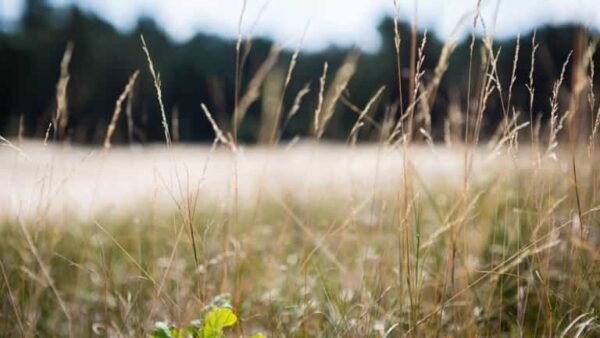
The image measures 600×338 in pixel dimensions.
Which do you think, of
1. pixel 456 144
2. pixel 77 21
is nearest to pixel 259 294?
pixel 456 144

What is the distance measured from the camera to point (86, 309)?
214cm

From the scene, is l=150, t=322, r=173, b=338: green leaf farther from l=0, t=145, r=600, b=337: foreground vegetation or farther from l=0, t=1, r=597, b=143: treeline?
l=0, t=1, r=597, b=143: treeline

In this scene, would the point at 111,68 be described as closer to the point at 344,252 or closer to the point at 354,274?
the point at 344,252

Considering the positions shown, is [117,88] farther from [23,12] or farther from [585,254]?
[585,254]

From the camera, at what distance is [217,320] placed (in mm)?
1211

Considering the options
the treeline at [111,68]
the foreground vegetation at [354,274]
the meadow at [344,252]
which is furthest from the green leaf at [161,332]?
the treeline at [111,68]

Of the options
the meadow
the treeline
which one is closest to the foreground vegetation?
the meadow

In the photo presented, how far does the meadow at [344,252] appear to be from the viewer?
138cm

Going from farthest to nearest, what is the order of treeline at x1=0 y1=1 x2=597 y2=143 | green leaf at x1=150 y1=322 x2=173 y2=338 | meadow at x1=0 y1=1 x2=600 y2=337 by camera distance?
treeline at x1=0 y1=1 x2=597 y2=143
meadow at x1=0 y1=1 x2=600 y2=337
green leaf at x1=150 y1=322 x2=173 y2=338

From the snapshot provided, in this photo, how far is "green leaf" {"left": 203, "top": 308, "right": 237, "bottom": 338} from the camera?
1209 millimetres

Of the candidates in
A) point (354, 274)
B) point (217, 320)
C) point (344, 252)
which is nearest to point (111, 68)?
point (344, 252)

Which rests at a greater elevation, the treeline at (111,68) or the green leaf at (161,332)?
the treeline at (111,68)

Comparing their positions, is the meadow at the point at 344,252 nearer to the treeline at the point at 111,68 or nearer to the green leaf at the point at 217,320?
the green leaf at the point at 217,320

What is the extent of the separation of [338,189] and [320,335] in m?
2.70
